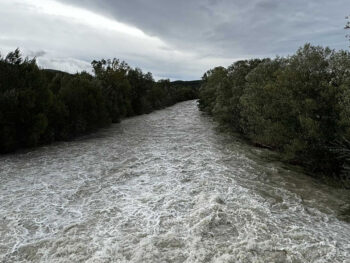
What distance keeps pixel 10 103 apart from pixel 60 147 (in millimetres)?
4002

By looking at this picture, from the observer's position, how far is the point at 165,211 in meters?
8.43

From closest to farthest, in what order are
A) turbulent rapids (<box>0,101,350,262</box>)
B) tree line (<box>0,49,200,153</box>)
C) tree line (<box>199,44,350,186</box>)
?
turbulent rapids (<box>0,101,350,262</box>) < tree line (<box>199,44,350,186</box>) < tree line (<box>0,49,200,153</box>)

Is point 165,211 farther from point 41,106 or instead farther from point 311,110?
point 41,106

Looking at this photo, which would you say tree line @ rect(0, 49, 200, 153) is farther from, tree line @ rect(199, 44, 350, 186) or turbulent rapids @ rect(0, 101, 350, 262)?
tree line @ rect(199, 44, 350, 186)

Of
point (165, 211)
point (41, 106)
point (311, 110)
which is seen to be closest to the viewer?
point (165, 211)

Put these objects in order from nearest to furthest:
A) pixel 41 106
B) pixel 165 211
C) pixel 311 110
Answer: pixel 165 211
pixel 311 110
pixel 41 106

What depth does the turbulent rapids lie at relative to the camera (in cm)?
639

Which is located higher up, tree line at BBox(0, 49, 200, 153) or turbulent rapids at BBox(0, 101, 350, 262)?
tree line at BBox(0, 49, 200, 153)

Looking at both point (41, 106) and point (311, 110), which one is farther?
point (41, 106)

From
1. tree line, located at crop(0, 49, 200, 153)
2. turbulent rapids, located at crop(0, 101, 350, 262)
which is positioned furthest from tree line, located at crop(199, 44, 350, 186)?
tree line, located at crop(0, 49, 200, 153)

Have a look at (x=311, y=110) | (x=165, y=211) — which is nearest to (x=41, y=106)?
(x=165, y=211)

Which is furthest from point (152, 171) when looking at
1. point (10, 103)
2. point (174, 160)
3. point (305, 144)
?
point (10, 103)

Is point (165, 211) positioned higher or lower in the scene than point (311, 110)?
lower

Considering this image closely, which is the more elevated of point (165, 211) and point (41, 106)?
point (41, 106)
